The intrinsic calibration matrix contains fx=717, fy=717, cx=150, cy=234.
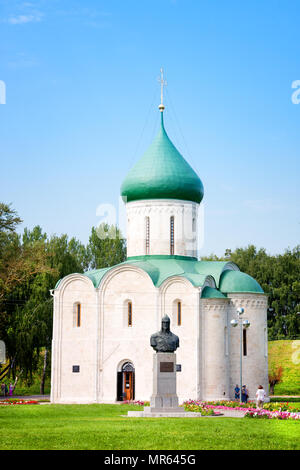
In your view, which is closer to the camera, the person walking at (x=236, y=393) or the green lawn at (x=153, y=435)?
the green lawn at (x=153, y=435)

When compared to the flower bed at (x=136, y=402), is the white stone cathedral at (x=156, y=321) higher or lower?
higher

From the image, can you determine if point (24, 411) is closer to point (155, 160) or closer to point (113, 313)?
point (113, 313)

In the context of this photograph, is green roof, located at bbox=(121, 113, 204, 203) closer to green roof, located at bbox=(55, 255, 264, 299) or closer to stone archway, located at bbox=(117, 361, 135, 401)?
green roof, located at bbox=(55, 255, 264, 299)

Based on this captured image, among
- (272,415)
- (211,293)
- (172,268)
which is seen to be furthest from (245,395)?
(272,415)

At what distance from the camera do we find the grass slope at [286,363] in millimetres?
38719

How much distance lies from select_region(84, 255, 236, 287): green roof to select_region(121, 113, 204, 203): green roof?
2.87 metres

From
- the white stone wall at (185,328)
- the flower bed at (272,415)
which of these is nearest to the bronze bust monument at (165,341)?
the flower bed at (272,415)

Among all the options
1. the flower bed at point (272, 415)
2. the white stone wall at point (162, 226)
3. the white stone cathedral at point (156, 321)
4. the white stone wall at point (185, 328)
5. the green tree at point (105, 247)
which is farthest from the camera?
the green tree at point (105, 247)

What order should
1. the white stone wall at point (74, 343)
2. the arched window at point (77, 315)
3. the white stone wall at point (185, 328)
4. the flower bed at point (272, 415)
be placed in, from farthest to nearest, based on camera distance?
the arched window at point (77, 315) → the white stone wall at point (74, 343) → the white stone wall at point (185, 328) → the flower bed at point (272, 415)

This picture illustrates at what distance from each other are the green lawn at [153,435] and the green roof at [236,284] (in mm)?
13321

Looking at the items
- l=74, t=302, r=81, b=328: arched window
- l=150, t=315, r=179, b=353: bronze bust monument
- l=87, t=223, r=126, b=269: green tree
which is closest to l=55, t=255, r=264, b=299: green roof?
l=74, t=302, r=81, b=328: arched window

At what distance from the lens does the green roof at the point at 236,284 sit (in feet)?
104

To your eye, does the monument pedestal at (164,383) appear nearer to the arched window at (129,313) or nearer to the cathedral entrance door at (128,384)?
the arched window at (129,313)

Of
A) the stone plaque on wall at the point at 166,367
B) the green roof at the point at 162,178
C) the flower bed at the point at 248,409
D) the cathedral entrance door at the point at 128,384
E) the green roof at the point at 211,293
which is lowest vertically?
the flower bed at the point at 248,409
